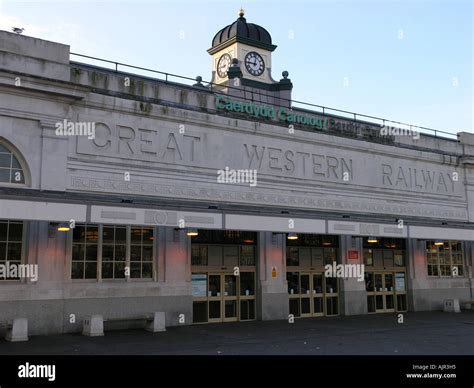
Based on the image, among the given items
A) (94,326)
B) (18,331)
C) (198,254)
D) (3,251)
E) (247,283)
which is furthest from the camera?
(247,283)

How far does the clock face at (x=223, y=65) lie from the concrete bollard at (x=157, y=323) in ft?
97.4

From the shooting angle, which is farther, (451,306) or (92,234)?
(451,306)

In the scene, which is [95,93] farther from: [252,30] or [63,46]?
[252,30]

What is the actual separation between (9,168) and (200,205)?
6465 mm

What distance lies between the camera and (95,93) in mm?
20078

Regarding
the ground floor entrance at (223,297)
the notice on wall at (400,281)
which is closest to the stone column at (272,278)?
the ground floor entrance at (223,297)

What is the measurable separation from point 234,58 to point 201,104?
23748 millimetres

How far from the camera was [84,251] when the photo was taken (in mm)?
19438

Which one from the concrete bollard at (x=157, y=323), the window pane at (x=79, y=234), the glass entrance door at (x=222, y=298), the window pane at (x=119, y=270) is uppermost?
the window pane at (x=79, y=234)

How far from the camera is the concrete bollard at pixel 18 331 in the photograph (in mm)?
16484

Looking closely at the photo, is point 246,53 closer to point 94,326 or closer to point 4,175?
point 4,175

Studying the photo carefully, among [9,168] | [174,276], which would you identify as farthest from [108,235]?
[9,168]

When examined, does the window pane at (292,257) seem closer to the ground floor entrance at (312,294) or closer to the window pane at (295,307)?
the ground floor entrance at (312,294)
